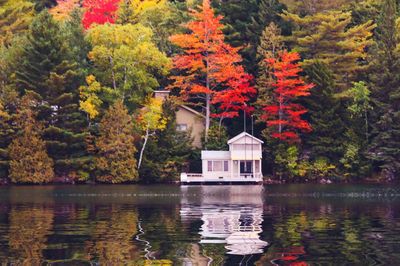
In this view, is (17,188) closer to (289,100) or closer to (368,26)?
(289,100)

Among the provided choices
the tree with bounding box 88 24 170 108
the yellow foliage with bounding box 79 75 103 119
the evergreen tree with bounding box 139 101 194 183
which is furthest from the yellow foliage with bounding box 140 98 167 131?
the yellow foliage with bounding box 79 75 103 119

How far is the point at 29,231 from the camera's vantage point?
3017 cm

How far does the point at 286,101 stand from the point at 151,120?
12.5 m

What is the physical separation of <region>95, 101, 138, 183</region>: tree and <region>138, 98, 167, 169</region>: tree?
169 centimetres

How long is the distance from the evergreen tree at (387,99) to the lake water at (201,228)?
14240 millimetres

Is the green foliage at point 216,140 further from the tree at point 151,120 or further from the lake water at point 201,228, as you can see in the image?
the lake water at point 201,228

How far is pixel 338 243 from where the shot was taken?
86.3ft

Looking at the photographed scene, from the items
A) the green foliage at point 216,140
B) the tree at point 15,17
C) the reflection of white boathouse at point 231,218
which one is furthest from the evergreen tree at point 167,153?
the tree at point 15,17

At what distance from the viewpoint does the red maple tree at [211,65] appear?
71312 mm

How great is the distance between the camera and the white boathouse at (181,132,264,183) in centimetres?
7050

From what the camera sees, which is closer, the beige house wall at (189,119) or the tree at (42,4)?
the beige house wall at (189,119)

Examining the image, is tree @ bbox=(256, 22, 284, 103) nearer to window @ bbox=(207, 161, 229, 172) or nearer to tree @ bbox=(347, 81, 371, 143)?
window @ bbox=(207, 161, 229, 172)

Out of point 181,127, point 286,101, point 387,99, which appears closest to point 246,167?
point 286,101

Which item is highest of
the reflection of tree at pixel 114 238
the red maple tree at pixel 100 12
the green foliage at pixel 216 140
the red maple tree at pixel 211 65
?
the red maple tree at pixel 100 12
